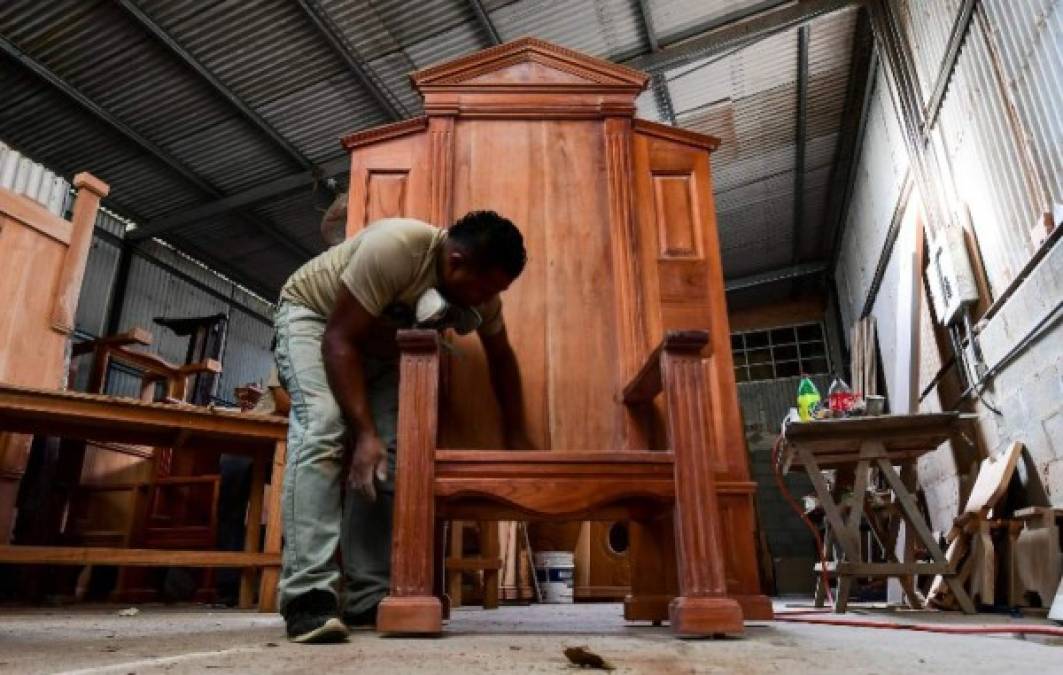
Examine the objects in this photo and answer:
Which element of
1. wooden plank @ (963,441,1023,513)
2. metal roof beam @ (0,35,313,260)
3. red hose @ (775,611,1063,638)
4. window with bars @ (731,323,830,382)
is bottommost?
red hose @ (775,611,1063,638)

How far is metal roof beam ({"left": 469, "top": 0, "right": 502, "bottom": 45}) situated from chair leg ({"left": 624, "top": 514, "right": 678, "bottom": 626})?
4.83m

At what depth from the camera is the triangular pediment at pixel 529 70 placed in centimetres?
288

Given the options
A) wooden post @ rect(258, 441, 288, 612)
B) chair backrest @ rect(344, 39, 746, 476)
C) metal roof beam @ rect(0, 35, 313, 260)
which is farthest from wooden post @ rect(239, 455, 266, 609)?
metal roof beam @ rect(0, 35, 313, 260)

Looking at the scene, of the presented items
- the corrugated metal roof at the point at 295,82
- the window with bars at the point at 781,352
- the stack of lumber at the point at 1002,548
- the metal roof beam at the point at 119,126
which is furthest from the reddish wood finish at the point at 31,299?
the window with bars at the point at 781,352

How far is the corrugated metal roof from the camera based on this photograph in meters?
5.95

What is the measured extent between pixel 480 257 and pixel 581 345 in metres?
0.70

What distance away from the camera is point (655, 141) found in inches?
112

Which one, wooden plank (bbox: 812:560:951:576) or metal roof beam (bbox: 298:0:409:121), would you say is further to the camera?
metal roof beam (bbox: 298:0:409:121)

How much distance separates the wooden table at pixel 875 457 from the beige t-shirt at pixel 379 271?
1.85 metres

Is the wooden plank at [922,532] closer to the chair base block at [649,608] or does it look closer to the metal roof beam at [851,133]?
the chair base block at [649,608]

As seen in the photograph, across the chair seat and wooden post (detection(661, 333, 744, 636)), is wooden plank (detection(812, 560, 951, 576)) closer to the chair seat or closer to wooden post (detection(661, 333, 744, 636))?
wooden post (detection(661, 333, 744, 636))

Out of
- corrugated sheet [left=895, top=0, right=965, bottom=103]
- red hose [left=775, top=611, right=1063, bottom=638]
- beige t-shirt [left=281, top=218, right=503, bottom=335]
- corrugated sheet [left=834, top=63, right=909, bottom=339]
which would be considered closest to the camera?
red hose [left=775, top=611, right=1063, bottom=638]

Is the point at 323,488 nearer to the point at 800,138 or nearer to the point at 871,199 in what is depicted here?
the point at 871,199

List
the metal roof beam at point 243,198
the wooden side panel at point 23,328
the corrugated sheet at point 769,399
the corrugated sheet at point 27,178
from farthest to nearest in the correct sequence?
the corrugated sheet at point 769,399 → the metal roof beam at point 243,198 → the corrugated sheet at point 27,178 → the wooden side panel at point 23,328
